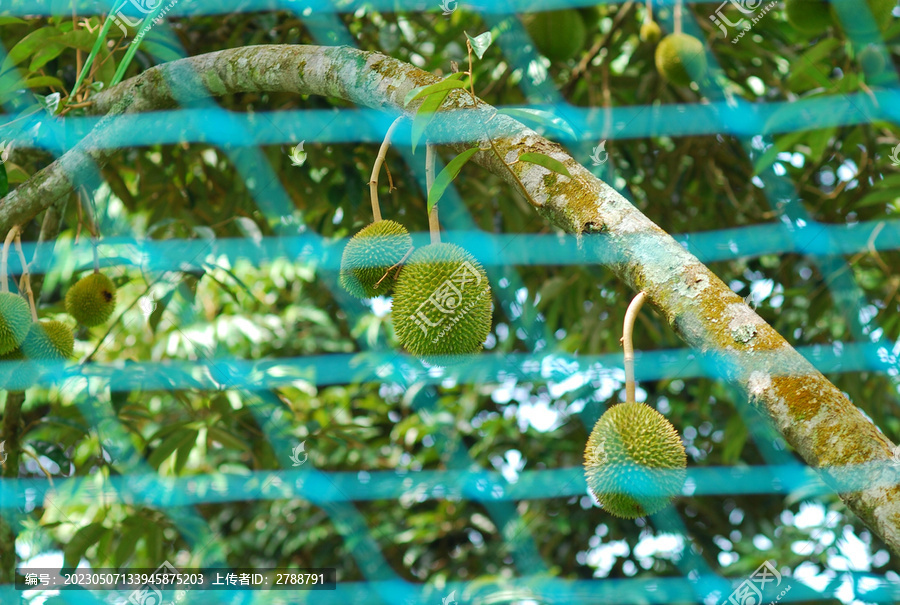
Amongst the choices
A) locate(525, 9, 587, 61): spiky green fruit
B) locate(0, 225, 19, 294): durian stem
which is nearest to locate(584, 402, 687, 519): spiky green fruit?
locate(0, 225, 19, 294): durian stem

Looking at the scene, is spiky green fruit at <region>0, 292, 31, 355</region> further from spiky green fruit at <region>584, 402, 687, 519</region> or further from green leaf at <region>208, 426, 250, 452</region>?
spiky green fruit at <region>584, 402, 687, 519</region>

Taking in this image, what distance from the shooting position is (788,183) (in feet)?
5.13

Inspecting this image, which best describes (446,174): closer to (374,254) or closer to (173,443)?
(374,254)

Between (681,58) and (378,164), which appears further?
(681,58)

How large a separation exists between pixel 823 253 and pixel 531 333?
656 millimetres

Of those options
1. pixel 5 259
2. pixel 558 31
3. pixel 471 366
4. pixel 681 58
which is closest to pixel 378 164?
pixel 5 259

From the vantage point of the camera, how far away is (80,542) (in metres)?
1.22

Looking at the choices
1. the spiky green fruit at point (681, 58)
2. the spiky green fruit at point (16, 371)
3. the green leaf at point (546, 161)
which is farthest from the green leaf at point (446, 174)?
the spiky green fruit at point (681, 58)

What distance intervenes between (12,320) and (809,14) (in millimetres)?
1214

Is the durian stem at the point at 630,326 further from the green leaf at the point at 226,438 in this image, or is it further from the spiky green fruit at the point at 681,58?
the green leaf at the point at 226,438

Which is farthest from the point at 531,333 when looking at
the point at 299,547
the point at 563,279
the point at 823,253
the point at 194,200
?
the point at 299,547

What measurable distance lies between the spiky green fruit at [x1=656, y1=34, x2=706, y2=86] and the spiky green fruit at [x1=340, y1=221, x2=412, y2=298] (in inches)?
30.1

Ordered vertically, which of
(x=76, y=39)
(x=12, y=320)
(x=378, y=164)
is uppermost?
(x=76, y=39)

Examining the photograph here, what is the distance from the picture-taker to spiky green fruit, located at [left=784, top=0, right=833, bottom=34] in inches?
43.6
